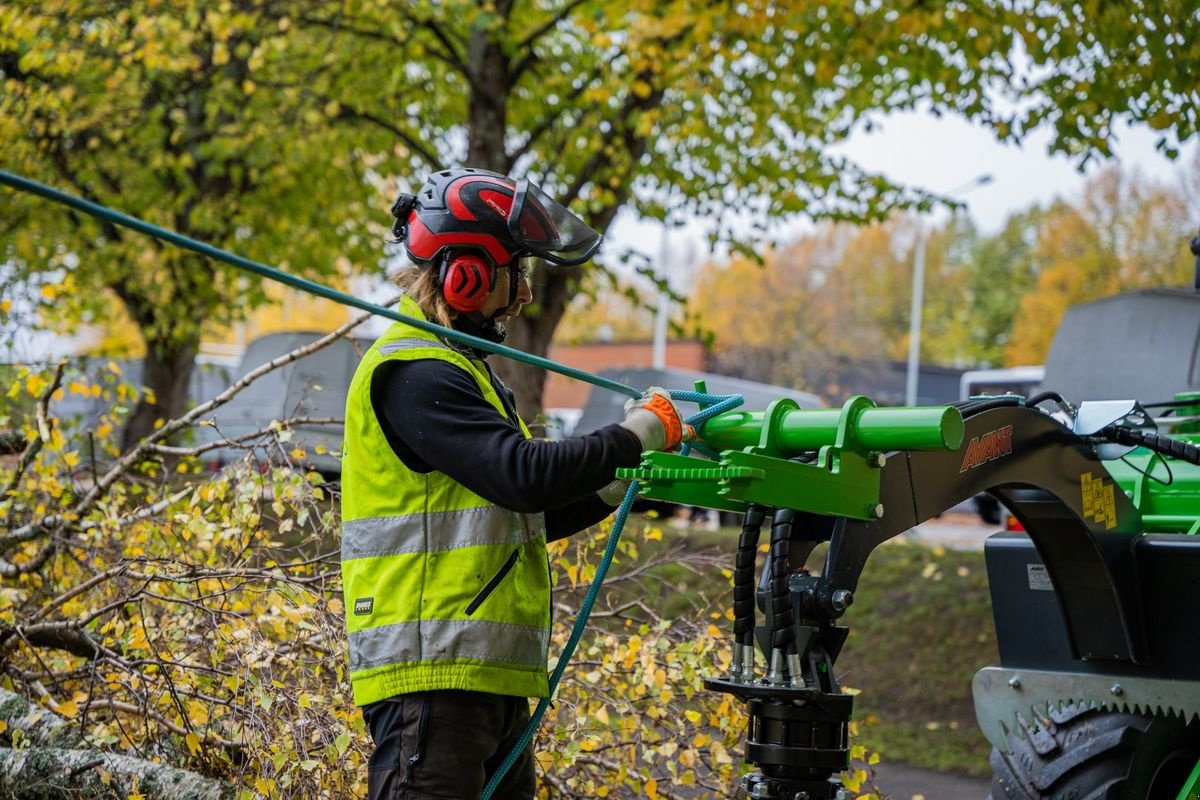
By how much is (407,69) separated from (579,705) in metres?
9.48

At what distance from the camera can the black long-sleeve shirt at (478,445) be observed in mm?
2588

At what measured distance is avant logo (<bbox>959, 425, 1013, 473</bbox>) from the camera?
10.1 feet

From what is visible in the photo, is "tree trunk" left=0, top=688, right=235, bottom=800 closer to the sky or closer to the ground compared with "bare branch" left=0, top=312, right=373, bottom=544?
closer to the ground

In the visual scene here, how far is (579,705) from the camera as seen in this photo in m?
4.54

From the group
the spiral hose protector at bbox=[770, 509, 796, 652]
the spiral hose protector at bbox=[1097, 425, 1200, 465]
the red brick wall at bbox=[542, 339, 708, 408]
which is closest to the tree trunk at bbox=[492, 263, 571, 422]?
the spiral hose protector at bbox=[1097, 425, 1200, 465]

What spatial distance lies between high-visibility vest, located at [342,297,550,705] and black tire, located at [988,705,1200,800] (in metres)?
2.04

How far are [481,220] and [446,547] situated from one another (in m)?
0.80

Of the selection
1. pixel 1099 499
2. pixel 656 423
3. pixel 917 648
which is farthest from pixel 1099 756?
pixel 917 648

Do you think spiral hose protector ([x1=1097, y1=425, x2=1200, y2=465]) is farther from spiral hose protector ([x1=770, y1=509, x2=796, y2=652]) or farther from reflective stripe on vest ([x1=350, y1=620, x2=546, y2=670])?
reflective stripe on vest ([x1=350, y1=620, x2=546, y2=670])

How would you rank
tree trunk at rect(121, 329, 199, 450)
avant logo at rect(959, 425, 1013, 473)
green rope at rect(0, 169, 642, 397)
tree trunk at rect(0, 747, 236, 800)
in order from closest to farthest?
1. green rope at rect(0, 169, 642, 397)
2. avant logo at rect(959, 425, 1013, 473)
3. tree trunk at rect(0, 747, 236, 800)
4. tree trunk at rect(121, 329, 199, 450)

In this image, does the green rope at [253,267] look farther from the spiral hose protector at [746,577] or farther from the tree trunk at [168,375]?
the tree trunk at [168,375]

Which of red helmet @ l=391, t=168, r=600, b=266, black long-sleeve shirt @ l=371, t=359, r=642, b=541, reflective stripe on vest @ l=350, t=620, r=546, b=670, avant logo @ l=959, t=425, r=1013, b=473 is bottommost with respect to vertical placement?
reflective stripe on vest @ l=350, t=620, r=546, b=670

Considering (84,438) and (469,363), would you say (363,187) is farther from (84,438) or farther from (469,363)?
(469,363)

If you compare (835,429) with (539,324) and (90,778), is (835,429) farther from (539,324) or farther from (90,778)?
(539,324)
